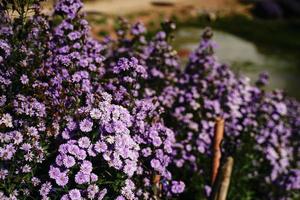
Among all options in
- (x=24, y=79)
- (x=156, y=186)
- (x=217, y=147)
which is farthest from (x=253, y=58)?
(x=24, y=79)

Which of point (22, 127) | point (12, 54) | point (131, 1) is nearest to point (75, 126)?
point (22, 127)

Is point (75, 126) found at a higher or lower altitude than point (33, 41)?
lower

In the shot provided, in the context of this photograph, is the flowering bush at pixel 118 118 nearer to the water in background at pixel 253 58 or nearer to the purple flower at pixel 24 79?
the purple flower at pixel 24 79

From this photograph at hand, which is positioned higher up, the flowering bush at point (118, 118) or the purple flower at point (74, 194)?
the flowering bush at point (118, 118)

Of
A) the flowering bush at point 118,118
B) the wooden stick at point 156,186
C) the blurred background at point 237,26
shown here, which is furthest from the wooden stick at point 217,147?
the blurred background at point 237,26

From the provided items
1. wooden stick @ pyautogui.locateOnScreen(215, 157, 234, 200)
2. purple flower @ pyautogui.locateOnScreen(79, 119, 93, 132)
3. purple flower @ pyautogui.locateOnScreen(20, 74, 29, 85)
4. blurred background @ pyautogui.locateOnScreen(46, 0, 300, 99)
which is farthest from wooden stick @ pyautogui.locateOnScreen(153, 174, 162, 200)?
blurred background @ pyautogui.locateOnScreen(46, 0, 300, 99)

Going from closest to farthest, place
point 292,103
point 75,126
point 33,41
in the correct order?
point 75,126 → point 33,41 → point 292,103

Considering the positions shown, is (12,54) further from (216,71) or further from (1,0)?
(216,71)
